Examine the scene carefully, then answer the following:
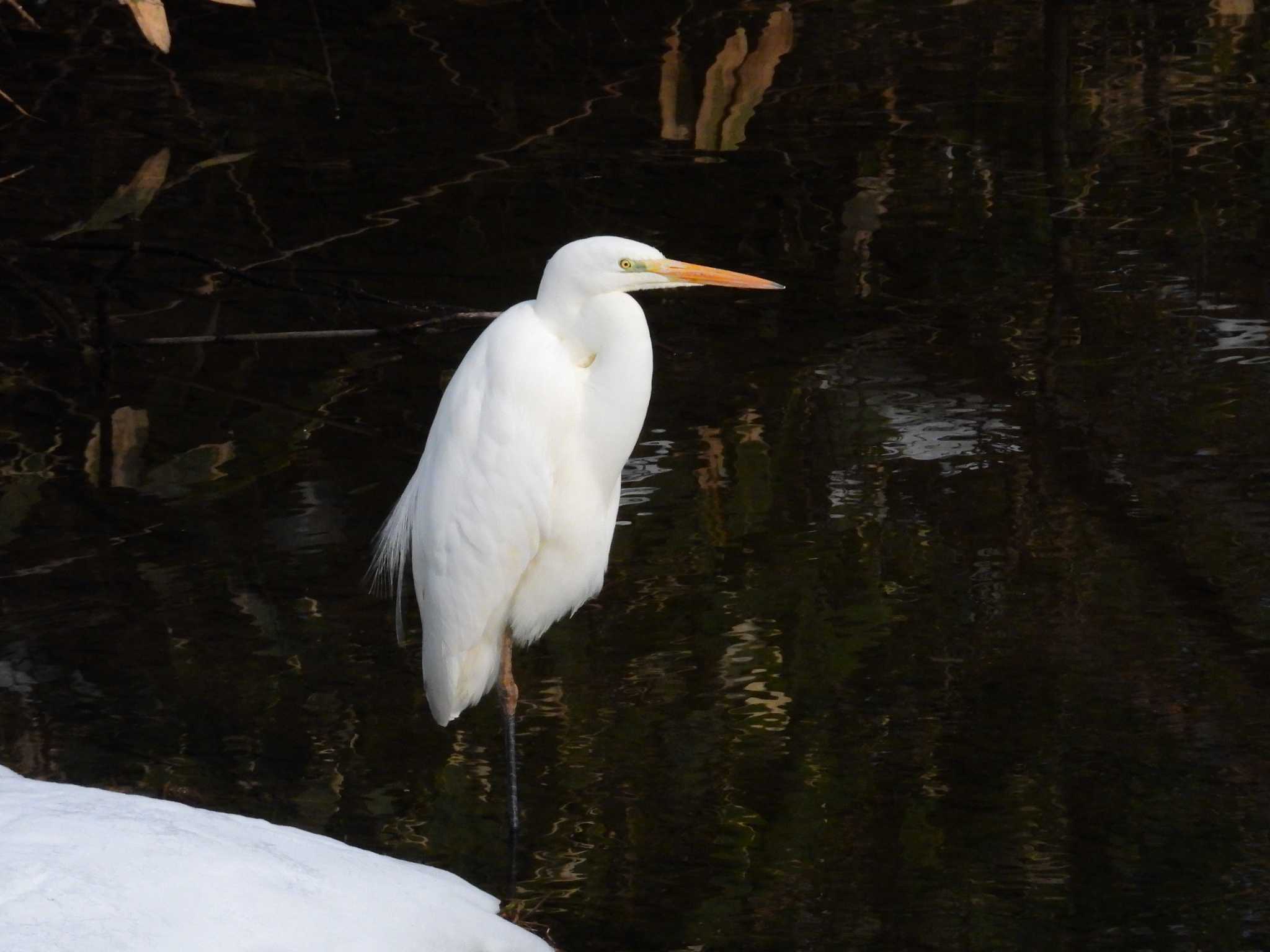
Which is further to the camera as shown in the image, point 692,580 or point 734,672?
point 692,580

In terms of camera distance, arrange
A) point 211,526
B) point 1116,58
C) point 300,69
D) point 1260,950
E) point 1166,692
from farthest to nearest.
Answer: point 300,69, point 1116,58, point 211,526, point 1166,692, point 1260,950

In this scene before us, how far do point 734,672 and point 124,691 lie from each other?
1.13 metres

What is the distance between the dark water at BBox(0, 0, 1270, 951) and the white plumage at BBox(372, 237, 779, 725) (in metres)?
0.25

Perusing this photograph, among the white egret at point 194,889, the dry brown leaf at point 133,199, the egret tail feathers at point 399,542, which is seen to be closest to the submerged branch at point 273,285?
the dry brown leaf at point 133,199

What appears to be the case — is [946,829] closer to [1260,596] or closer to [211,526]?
[1260,596]

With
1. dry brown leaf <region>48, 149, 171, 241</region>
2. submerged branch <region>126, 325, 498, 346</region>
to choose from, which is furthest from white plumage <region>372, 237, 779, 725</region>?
dry brown leaf <region>48, 149, 171, 241</region>

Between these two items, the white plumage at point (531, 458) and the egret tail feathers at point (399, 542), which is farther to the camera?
the egret tail feathers at point (399, 542)

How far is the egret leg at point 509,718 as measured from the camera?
2.71 meters

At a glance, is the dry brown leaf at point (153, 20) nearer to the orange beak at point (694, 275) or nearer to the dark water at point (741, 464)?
the orange beak at point (694, 275)

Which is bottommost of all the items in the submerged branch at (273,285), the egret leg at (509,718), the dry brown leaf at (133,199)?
the egret leg at (509,718)

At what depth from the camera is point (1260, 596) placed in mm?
3166

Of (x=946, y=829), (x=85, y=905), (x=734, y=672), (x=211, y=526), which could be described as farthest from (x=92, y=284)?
(x=85, y=905)

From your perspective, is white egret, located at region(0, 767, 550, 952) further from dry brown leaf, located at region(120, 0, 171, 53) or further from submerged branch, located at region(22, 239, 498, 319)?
submerged branch, located at region(22, 239, 498, 319)

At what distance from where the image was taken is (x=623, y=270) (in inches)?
104
